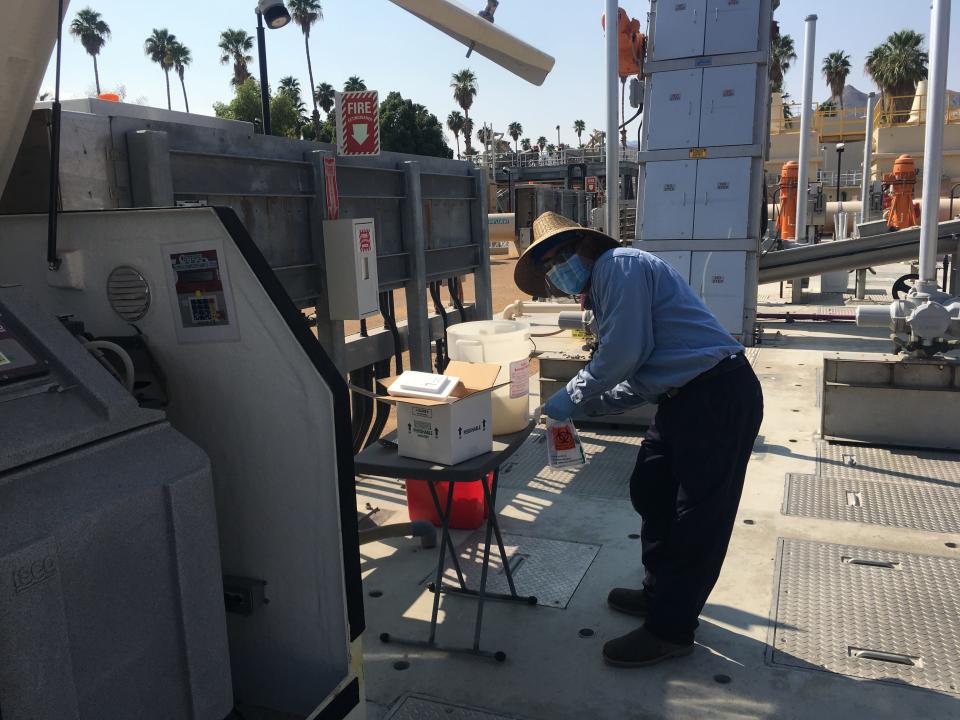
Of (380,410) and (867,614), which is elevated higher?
(380,410)

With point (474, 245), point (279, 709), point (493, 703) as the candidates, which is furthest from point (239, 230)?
point (474, 245)

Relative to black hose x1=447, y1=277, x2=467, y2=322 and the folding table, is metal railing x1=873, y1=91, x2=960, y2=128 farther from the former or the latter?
the folding table

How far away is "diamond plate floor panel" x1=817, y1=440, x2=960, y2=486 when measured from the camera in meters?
4.90

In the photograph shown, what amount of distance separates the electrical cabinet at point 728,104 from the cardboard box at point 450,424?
6.24 m

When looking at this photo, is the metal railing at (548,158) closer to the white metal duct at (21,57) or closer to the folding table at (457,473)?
the folding table at (457,473)

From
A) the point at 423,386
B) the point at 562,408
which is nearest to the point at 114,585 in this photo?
the point at 423,386

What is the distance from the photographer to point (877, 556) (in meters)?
3.83

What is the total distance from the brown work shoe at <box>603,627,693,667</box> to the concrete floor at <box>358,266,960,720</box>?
4cm

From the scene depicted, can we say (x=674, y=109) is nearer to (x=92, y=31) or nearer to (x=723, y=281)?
(x=723, y=281)

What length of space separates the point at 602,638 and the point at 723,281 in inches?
238

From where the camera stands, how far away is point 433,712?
2.85m

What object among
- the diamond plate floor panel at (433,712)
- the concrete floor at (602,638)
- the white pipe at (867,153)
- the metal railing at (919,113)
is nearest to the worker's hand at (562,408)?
the concrete floor at (602,638)

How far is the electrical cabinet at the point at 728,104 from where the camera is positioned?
823cm

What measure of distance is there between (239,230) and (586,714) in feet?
6.60
